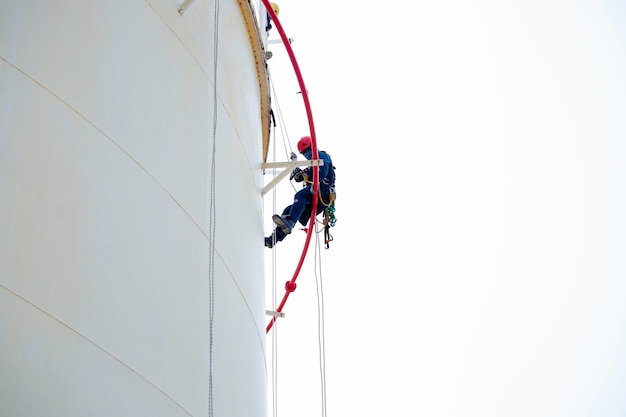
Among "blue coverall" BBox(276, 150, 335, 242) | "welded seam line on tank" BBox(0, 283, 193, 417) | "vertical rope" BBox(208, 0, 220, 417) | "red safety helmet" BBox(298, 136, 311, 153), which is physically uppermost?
"red safety helmet" BBox(298, 136, 311, 153)

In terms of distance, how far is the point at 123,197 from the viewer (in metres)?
4.70

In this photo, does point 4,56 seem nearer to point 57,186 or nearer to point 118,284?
point 57,186

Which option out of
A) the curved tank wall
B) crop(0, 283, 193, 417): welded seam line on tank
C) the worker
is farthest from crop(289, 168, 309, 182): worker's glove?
crop(0, 283, 193, 417): welded seam line on tank

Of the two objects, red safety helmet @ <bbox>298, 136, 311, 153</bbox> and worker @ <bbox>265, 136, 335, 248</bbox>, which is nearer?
worker @ <bbox>265, 136, 335, 248</bbox>

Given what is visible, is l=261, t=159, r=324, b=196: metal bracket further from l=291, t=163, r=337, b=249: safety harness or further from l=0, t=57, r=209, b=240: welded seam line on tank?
l=0, t=57, r=209, b=240: welded seam line on tank

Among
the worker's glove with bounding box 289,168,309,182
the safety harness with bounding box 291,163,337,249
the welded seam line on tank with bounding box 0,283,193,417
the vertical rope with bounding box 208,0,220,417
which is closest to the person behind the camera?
the welded seam line on tank with bounding box 0,283,193,417

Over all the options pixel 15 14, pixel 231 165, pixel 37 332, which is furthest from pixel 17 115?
pixel 231 165

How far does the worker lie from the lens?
9367 millimetres

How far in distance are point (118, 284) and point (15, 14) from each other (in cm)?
189

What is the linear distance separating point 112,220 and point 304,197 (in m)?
5.66

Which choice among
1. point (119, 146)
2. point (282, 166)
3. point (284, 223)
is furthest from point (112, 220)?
point (284, 223)

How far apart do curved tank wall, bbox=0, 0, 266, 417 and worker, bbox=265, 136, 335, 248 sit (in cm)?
298

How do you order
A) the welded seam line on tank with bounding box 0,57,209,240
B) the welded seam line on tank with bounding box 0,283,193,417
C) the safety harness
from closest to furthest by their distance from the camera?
the welded seam line on tank with bounding box 0,283,193,417 < the welded seam line on tank with bounding box 0,57,209,240 < the safety harness

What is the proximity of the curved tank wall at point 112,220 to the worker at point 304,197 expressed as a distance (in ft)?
9.78
